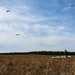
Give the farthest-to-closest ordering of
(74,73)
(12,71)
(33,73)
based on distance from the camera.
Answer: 1. (12,71)
2. (33,73)
3. (74,73)

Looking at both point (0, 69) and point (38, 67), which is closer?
point (0, 69)

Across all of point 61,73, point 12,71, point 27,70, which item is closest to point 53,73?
point 61,73

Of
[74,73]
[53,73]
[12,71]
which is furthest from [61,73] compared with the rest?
[12,71]

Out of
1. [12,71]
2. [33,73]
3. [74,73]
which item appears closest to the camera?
[74,73]

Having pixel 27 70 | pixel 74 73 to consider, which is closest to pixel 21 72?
pixel 27 70

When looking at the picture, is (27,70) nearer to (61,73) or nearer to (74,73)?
(61,73)

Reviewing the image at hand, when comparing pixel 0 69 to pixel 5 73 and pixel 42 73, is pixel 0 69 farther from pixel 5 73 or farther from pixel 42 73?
pixel 42 73

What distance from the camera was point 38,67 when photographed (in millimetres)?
21125

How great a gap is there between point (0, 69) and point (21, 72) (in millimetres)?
1631

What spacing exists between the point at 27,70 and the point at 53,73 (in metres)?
1.96

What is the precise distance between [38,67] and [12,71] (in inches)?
89.7

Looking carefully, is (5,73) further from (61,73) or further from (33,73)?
(61,73)

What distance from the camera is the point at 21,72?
1872 centimetres

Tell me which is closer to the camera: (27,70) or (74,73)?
(74,73)
